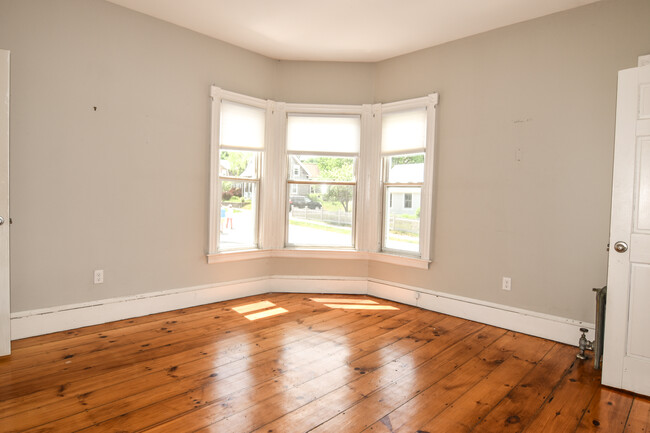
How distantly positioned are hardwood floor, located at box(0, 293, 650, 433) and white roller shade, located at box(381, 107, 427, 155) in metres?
1.99

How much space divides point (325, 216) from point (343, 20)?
86.6 inches

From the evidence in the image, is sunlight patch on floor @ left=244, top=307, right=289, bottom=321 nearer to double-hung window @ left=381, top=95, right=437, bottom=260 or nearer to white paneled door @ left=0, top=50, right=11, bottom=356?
double-hung window @ left=381, top=95, right=437, bottom=260

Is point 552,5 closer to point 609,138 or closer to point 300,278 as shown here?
point 609,138

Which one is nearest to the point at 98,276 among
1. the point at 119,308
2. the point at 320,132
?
the point at 119,308

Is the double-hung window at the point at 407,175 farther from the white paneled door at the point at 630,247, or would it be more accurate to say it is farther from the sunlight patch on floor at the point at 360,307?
the white paneled door at the point at 630,247

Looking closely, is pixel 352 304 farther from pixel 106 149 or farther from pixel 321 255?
pixel 106 149

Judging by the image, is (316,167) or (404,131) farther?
(316,167)

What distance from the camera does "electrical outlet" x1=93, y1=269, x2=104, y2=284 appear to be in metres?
3.59

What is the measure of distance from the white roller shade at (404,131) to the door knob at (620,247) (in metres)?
2.17

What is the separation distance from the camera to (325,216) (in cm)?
497

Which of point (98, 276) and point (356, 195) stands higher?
point (356, 195)

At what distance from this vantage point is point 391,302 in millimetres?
4672

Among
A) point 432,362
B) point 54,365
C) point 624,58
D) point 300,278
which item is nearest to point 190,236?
point 300,278

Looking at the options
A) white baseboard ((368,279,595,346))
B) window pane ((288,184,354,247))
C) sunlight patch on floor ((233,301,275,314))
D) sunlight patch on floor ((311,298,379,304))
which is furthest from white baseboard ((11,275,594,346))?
window pane ((288,184,354,247))
